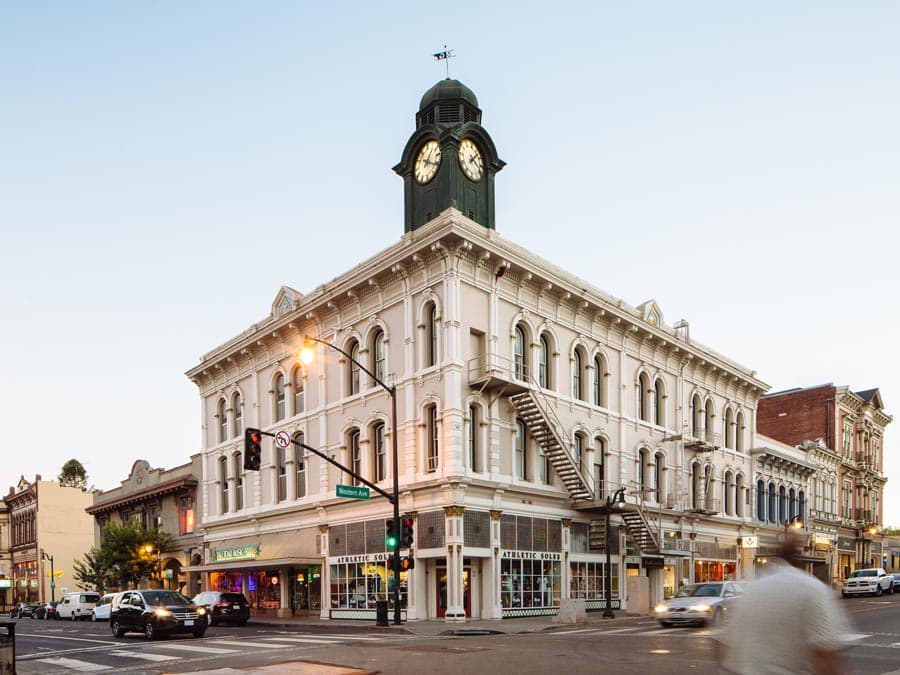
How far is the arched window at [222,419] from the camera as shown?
46156mm

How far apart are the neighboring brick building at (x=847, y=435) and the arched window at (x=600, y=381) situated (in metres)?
31.8

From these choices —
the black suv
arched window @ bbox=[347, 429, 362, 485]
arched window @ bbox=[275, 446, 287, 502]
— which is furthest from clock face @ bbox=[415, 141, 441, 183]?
the black suv

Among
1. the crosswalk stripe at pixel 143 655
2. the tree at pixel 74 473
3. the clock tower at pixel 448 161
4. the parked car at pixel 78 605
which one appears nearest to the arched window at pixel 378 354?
the clock tower at pixel 448 161

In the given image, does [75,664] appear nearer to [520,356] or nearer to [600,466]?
[520,356]

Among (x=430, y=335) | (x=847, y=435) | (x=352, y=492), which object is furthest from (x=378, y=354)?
(x=847, y=435)

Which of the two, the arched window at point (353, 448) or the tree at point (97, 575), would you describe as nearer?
the arched window at point (353, 448)

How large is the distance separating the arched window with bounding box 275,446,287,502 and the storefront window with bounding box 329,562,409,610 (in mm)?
5991

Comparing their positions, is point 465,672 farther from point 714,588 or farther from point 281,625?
point 281,625

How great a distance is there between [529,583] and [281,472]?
1387 cm

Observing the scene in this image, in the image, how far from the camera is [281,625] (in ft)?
106

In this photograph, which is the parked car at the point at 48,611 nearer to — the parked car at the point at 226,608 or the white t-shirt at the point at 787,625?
the parked car at the point at 226,608

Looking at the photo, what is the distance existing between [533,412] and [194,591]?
2571 centimetres

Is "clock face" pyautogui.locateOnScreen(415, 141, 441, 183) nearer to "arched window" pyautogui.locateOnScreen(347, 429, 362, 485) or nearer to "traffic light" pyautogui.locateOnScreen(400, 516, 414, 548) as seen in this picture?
"arched window" pyautogui.locateOnScreen(347, 429, 362, 485)

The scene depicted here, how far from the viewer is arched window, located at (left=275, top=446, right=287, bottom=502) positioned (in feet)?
132
